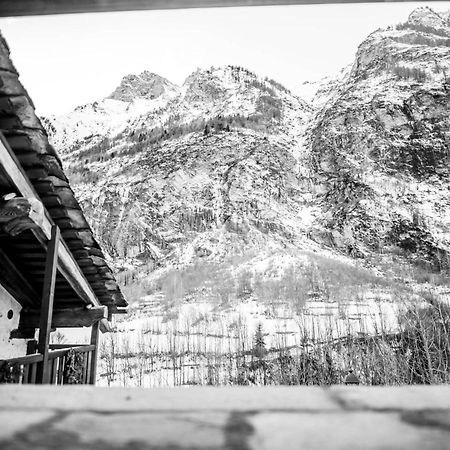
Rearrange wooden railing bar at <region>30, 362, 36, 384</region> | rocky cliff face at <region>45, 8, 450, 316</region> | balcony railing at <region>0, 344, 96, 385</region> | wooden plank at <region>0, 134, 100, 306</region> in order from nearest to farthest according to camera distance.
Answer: wooden plank at <region>0, 134, 100, 306</region>
balcony railing at <region>0, 344, 96, 385</region>
wooden railing bar at <region>30, 362, 36, 384</region>
rocky cliff face at <region>45, 8, 450, 316</region>

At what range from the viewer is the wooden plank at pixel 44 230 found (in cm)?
321

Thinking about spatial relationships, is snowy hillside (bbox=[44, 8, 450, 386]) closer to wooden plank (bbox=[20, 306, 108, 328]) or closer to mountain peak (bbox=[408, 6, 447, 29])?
mountain peak (bbox=[408, 6, 447, 29])

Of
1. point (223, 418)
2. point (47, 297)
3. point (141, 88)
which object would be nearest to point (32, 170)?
point (47, 297)

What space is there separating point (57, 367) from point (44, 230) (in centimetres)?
213

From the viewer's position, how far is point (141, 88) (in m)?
125

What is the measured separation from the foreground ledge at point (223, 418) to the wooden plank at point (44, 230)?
2.44m

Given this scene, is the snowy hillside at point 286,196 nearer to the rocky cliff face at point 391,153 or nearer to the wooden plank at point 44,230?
the rocky cliff face at point 391,153

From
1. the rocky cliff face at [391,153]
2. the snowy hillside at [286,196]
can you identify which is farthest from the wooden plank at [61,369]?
the rocky cliff face at [391,153]

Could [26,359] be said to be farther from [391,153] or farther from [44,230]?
[391,153]

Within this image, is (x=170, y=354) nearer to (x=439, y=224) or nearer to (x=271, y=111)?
(x=439, y=224)

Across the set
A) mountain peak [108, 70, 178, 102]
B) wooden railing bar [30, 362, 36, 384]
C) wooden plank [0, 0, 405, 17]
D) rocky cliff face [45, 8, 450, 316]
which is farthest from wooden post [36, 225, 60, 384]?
mountain peak [108, 70, 178, 102]

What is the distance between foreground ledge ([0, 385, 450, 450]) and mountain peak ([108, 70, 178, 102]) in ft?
412

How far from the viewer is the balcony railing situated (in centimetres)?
343

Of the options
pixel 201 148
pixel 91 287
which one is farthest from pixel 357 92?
pixel 91 287
